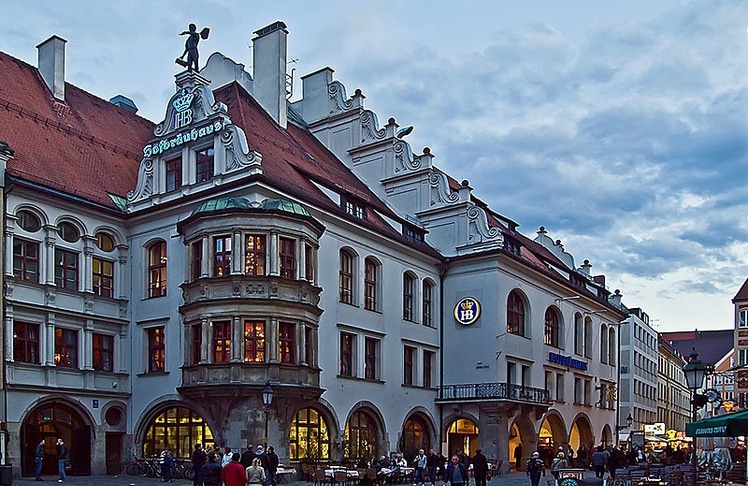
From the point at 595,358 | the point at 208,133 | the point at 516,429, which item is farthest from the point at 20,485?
the point at 595,358

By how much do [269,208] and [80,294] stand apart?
24.9 feet

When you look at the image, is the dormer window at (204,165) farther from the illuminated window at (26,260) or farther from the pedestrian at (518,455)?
the pedestrian at (518,455)

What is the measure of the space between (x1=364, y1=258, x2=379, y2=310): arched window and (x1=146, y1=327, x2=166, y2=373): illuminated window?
8187mm

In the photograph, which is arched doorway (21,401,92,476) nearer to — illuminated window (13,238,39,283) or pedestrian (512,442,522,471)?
illuminated window (13,238,39,283)

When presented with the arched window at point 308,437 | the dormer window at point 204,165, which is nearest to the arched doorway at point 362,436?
the arched window at point 308,437

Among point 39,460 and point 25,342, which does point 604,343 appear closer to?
point 25,342

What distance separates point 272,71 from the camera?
143 ft

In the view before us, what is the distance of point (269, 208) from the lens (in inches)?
1278

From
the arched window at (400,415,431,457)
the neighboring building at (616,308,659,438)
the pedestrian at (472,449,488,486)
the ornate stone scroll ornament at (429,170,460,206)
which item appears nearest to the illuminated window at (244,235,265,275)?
the pedestrian at (472,449,488,486)

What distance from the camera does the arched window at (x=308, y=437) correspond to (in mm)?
33531

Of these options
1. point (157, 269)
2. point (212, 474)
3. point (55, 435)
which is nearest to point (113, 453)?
point (55, 435)

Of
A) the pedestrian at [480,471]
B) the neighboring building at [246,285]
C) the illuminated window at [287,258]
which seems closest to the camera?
the pedestrian at [480,471]

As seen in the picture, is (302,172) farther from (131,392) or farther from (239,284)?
(131,392)

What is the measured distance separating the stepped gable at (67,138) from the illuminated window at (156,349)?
199 inches
